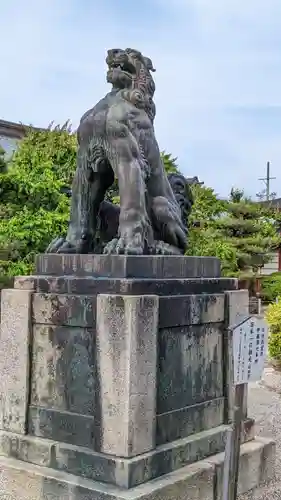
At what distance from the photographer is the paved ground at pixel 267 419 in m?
4.38

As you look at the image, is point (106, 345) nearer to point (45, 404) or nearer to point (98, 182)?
point (45, 404)

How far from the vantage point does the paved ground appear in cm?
438

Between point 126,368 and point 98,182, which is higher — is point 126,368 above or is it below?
below

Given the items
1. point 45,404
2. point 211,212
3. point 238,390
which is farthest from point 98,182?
point 211,212

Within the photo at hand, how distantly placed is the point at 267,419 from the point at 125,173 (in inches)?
147

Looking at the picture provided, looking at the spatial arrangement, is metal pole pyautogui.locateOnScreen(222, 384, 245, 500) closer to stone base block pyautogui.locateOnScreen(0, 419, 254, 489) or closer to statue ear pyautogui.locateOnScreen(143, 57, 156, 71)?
stone base block pyautogui.locateOnScreen(0, 419, 254, 489)

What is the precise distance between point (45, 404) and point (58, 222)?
21.7 feet

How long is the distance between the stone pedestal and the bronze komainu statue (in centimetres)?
25

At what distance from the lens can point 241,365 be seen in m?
3.15

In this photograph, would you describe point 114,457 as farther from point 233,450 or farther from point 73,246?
point 73,246

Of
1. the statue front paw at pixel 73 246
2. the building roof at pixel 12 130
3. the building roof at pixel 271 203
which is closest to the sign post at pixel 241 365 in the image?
the statue front paw at pixel 73 246

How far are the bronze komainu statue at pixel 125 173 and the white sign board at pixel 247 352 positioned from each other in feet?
3.14

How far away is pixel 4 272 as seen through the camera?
1034 cm

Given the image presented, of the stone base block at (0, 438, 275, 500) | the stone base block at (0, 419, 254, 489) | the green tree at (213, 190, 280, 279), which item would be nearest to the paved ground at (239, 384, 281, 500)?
the stone base block at (0, 438, 275, 500)
